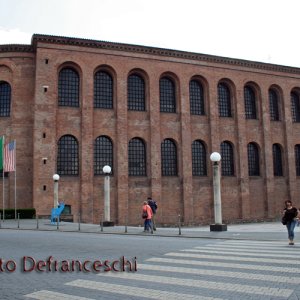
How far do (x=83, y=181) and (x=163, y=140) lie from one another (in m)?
7.92

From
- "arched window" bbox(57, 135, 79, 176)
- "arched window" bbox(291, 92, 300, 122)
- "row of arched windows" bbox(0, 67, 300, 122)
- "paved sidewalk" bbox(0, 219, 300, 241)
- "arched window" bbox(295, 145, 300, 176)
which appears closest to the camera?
"paved sidewalk" bbox(0, 219, 300, 241)

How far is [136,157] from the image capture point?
3234cm

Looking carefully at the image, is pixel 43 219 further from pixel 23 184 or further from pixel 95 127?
pixel 95 127

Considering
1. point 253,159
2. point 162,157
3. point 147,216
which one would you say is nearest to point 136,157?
point 162,157

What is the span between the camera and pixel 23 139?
98.8 feet

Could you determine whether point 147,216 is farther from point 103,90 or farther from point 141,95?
point 141,95

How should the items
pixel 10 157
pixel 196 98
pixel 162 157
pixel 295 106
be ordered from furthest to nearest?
pixel 295 106, pixel 196 98, pixel 162 157, pixel 10 157

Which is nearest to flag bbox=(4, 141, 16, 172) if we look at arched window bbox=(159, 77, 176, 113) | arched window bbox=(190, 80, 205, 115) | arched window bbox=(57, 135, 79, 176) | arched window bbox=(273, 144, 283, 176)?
arched window bbox=(57, 135, 79, 176)

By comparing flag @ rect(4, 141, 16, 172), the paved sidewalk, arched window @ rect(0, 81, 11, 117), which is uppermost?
arched window @ rect(0, 81, 11, 117)

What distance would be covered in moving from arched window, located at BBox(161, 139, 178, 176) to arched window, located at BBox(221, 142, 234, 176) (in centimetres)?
481

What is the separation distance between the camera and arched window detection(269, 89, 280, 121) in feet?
128

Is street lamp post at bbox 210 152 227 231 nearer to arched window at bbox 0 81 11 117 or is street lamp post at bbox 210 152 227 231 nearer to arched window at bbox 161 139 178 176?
arched window at bbox 161 139 178 176

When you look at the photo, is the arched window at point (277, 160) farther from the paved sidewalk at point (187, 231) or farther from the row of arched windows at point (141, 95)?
the paved sidewalk at point (187, 231)

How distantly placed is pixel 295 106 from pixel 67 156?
79.3ft
